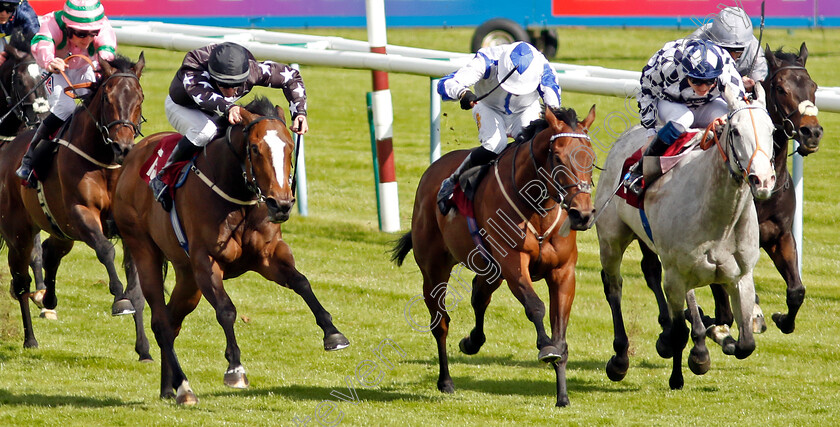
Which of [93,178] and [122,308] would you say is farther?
[93,178]

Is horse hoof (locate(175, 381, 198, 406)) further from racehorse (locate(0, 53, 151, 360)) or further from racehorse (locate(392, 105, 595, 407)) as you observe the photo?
racehorse (locate(392, 105, 595, 407))

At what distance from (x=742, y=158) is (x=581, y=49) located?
51.7 feet

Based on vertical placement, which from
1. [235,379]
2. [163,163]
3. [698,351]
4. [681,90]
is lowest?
[698,351]

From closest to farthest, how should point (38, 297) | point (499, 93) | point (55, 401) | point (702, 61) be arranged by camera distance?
point (702, 61), point (55, 401), point (499, 93), point (38, 297)

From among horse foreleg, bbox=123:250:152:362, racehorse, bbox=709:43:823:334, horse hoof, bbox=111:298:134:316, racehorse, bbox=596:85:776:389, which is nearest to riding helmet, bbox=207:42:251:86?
horse foreleg, bbox=123:250:152:362

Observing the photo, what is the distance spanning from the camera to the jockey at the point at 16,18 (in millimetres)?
9766

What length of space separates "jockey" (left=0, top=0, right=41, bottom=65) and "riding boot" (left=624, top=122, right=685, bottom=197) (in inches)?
216

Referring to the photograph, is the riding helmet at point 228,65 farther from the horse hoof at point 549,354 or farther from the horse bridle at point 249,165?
the horse hoof at point 549,354

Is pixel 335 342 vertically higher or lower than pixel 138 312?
higher

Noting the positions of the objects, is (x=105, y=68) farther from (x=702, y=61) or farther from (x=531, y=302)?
(x=702, y=61)

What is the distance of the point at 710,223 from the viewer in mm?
6520

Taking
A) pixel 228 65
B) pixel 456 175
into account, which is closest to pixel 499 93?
pixel 456 175

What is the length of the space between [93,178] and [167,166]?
5.40ft

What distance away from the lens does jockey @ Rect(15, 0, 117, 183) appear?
8.30 m
